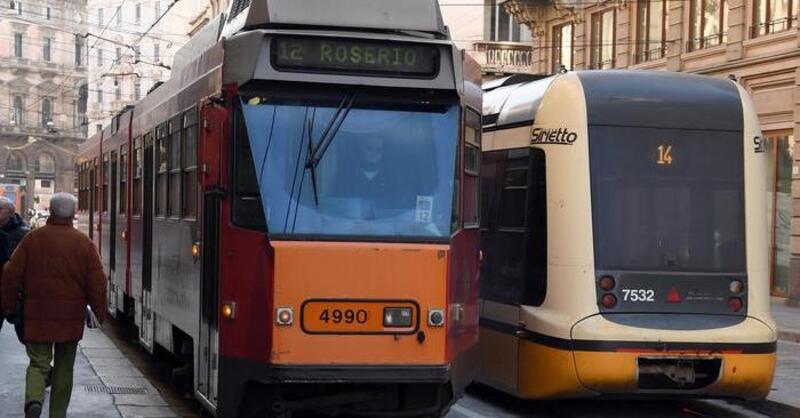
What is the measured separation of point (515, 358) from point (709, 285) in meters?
1.64

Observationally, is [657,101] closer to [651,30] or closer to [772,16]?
[772,16]

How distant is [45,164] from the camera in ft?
312

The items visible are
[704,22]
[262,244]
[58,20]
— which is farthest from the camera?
[58,20]

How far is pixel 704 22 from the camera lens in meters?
25.2

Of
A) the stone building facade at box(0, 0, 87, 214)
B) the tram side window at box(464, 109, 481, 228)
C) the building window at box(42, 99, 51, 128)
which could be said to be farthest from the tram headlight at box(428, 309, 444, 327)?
the building window at box(42, 99, 51, 128)

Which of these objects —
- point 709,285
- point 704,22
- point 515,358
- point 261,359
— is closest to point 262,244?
point 261,359

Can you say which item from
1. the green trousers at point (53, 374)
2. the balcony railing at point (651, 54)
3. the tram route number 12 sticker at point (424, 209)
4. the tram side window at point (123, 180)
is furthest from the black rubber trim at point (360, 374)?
the balcony railing at point (651, 54)

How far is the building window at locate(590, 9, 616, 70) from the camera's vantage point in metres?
28.7

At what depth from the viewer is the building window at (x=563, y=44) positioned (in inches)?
1223

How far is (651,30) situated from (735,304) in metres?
18.9

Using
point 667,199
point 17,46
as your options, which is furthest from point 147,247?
point 17,46

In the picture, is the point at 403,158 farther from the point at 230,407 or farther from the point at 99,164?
the point at 99,164

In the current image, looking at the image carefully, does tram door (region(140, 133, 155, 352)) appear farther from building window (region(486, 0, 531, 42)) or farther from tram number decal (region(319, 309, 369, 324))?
building window (region(486, 0, 531, 42))

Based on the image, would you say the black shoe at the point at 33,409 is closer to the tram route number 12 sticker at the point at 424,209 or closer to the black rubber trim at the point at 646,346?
the tram route number 12 sticker at the point at 424,209
